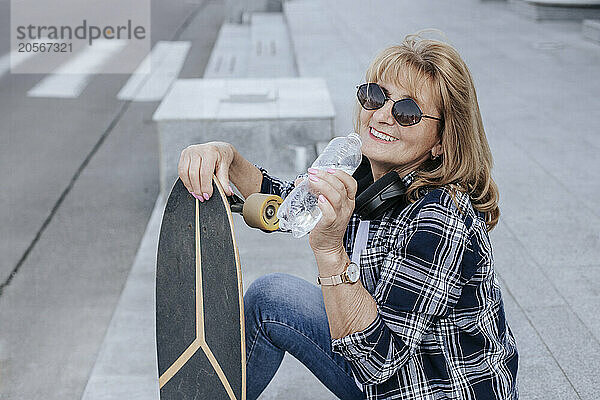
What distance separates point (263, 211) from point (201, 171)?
0.24 metres

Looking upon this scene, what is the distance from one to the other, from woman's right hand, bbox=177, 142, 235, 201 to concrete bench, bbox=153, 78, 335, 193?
279cm

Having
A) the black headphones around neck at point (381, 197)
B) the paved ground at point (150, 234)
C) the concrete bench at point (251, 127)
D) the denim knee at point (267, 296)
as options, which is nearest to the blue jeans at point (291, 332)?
the denim knee at point (267, 296)

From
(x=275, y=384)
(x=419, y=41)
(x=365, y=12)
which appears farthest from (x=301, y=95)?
(x=365, y=12)

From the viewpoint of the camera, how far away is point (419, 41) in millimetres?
1792

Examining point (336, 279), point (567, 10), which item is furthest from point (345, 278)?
point (567, 10)

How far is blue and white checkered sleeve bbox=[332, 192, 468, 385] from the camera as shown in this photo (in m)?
1.59

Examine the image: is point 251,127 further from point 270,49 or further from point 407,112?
point 270,49

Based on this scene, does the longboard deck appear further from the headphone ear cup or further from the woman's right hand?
the headphone ear cup

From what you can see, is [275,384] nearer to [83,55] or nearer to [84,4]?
[83,55]

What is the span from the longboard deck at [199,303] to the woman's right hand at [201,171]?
2 centimetres

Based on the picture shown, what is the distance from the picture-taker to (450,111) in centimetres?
174

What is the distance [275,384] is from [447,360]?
3.86ft

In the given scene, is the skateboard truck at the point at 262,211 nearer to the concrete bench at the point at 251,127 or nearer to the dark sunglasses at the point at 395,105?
the dark sunglasses at the point at 395,105

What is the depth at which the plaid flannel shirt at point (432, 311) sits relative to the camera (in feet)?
5.24
